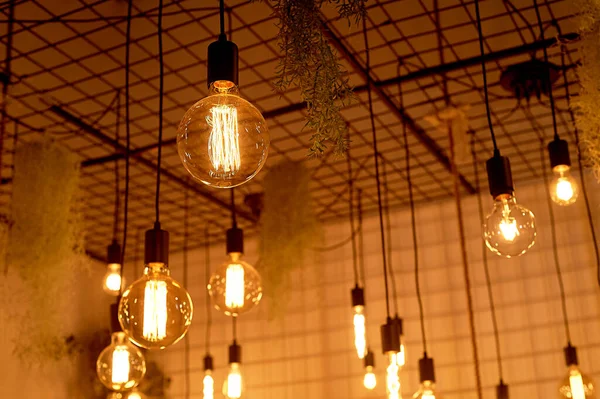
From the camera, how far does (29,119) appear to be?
17.0 feet

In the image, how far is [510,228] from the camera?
2.34m

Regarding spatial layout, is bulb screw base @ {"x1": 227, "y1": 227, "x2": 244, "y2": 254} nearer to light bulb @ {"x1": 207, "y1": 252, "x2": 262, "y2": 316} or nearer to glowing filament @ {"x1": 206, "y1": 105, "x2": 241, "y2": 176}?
light bulb @ {"x1": 207, "y1": 252, "x2": 262, "y2": 316}

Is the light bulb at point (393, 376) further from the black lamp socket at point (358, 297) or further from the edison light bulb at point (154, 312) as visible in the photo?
the edison light bulb at point (154, 312)

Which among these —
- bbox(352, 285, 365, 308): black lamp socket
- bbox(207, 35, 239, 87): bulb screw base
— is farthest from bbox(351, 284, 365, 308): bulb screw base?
bbox(207, 35, 239, 87): bulb screw base

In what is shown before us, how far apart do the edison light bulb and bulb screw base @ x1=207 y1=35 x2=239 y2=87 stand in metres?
0.62

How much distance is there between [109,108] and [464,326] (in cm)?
335

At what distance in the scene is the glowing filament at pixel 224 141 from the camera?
165 cm

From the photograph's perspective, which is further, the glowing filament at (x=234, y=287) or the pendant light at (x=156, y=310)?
the glowing filament at (x=234, y=287)

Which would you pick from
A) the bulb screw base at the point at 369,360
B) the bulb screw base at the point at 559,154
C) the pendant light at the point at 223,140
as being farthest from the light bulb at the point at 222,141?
the bulb screw base at the point at 369,360

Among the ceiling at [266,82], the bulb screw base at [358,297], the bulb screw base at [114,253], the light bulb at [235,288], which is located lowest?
the light bulb at [235,288]

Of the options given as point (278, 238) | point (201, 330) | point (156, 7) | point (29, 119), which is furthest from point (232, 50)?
point (201, 330)

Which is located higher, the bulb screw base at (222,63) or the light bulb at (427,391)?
the bulb screw base at (222,63)

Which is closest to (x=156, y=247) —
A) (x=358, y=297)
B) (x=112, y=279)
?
(x=112, y=279)

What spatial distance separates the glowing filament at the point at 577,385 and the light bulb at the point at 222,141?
3.13 metres
